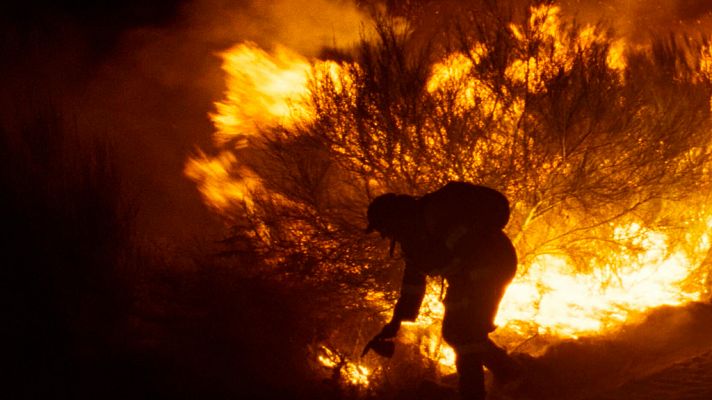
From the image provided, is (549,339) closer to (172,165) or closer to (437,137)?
(437,137)

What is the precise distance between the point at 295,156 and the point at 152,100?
9894 mm

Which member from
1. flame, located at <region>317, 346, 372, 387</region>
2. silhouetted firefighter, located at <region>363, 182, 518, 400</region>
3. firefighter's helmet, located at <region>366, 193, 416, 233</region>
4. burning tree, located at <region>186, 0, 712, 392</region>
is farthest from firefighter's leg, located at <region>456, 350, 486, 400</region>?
burning tree, located at <region>186, 0, 712, 392</region>

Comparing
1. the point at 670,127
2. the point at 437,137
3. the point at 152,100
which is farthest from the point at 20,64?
the point at 670,127

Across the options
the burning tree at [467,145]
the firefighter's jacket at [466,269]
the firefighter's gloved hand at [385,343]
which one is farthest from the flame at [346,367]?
the firefighter's jacket at [466,269]

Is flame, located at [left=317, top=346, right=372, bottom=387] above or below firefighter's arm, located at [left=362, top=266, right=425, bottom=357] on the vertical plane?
above

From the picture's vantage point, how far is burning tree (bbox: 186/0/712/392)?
22.7 ft

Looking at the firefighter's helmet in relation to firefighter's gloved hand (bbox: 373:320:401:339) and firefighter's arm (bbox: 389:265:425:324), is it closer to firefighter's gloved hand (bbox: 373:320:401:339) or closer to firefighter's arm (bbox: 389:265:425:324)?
firefighter's arm (bbox: 389:265:425:324)

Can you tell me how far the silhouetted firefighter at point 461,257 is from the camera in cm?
355

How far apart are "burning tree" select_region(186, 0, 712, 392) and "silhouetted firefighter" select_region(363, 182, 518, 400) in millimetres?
2831

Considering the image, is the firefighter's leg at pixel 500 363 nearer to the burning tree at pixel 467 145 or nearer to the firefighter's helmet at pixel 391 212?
the firefighter's helmet at pixel 391 212

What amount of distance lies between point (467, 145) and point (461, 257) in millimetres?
3599

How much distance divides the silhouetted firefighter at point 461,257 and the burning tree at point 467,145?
283 cm

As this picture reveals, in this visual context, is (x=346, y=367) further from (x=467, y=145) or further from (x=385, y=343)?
(x=467, y=145)

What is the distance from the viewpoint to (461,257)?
3.65 m
